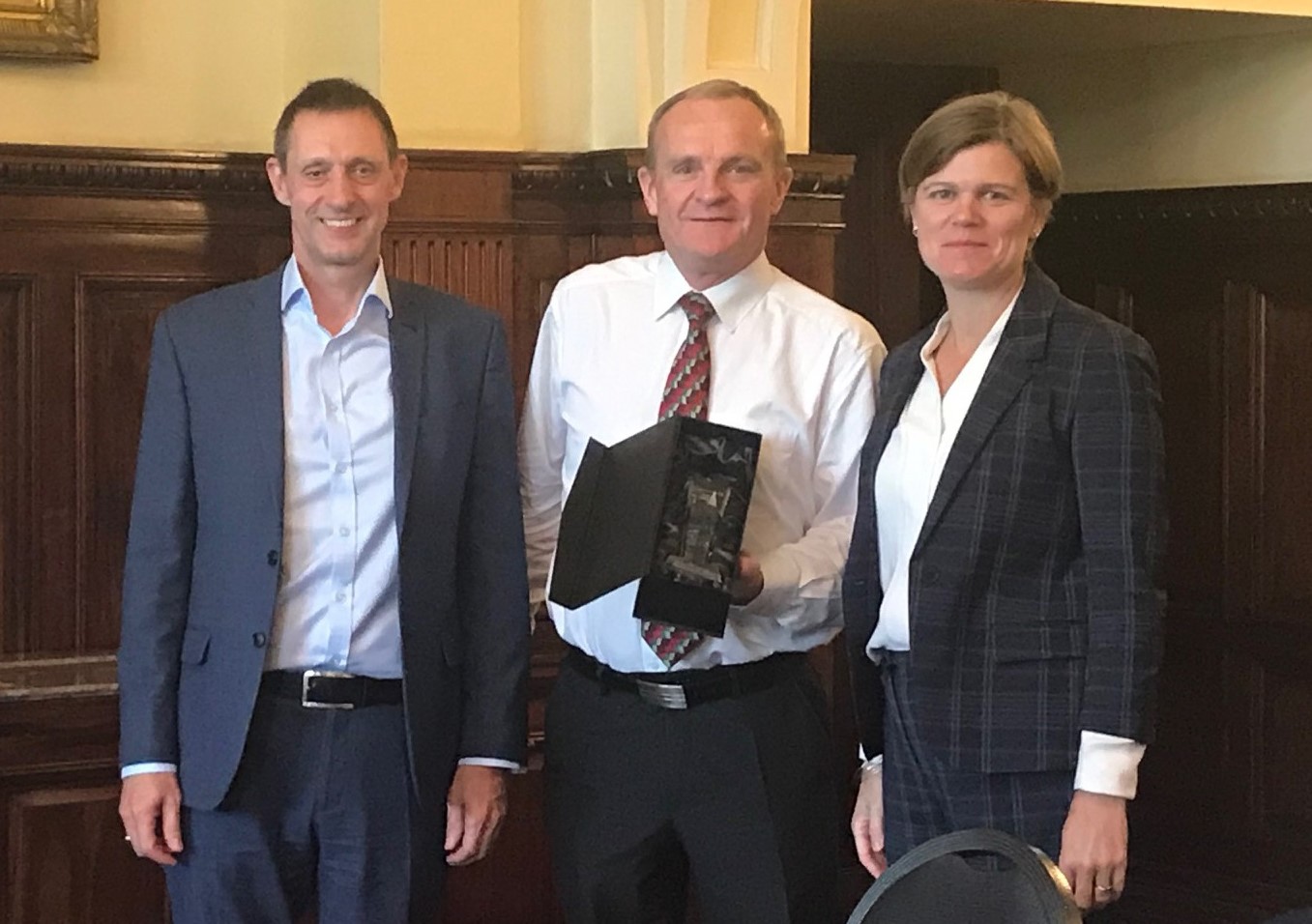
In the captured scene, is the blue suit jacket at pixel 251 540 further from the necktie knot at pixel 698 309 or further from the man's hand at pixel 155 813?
the necktie knot at pixel 698 309

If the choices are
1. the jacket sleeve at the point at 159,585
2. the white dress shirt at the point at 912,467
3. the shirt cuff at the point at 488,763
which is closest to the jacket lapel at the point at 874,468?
the white dress shirt at the point at 912,467

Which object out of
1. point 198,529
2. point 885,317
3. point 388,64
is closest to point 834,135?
point 885,317

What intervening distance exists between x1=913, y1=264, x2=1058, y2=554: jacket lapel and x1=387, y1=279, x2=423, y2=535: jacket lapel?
63 centimetres

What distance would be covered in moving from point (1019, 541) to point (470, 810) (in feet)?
2.56

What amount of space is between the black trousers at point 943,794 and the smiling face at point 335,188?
0.83m

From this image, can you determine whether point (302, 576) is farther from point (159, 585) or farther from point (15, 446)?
point (15, 446)

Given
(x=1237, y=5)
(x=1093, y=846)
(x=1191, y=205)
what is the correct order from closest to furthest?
(x=1093, y=846), (x=1237, y=5), (x=1191, y=205)

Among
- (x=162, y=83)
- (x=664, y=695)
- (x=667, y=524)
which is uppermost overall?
(x=162, y=83)

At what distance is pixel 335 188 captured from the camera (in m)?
2.19

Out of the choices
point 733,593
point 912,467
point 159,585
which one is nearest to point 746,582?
point 733,593

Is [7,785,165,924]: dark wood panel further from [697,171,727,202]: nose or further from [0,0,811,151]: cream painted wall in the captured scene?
[697,171,727,202]: nose

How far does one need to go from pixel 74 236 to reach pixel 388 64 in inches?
24.5

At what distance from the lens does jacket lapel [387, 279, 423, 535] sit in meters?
2.21

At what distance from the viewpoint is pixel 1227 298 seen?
14.2ft
